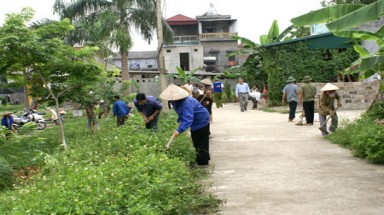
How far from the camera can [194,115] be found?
7570 mm

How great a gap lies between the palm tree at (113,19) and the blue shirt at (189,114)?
16745 millimetres

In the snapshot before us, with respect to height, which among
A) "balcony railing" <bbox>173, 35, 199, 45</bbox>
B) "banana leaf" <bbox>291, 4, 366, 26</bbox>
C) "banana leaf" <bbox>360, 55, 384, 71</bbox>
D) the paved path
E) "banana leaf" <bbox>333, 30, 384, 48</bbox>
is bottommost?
the paved path

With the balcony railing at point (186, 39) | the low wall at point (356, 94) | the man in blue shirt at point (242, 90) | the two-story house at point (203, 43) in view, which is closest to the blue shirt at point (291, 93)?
the low wall at point (356, 94)

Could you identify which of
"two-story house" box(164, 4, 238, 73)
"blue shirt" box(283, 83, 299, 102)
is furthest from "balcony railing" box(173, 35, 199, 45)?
"blue shirt" box(283, 83, 299, 102)

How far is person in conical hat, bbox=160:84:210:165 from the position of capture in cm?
713

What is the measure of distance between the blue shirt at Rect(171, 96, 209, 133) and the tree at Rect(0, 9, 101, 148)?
5.50 meters

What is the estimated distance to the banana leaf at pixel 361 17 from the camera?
6.04 meters

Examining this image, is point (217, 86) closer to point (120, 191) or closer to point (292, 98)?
point (292, 98)

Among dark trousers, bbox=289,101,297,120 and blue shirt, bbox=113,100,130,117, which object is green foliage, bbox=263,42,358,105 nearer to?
dark trousers, bbox=289,101,297,120

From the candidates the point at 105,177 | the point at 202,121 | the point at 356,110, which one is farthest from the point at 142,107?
the point at 356,110

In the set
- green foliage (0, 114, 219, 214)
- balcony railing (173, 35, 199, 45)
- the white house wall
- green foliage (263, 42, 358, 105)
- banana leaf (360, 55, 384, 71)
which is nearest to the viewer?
green foliage (0, 114, 219, 214)

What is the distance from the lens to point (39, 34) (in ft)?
38.5

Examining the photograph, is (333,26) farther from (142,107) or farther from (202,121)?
(142,107)

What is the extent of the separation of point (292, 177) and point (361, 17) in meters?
2.53
